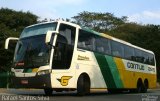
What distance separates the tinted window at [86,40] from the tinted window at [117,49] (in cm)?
298

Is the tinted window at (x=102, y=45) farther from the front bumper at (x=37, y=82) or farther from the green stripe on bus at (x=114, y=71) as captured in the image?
the front bumper at (x=37, y=82)

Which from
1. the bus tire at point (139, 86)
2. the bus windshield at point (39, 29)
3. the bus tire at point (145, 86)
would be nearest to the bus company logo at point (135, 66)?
the bus tire at point (139, 86)

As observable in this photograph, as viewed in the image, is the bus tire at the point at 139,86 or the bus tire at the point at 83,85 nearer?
the bus tire at the point at 83,85

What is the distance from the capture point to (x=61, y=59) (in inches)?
736

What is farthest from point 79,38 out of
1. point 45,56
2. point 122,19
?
point 122,19

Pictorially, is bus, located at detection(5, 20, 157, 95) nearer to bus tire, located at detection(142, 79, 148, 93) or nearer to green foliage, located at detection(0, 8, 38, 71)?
bus tire, located at detection(142, 79, 148, 93)

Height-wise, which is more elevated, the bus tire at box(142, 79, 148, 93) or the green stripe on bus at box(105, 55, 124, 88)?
the green stripe on bus at box(105, 55, 124, 88)

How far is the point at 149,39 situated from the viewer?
6200 centimetres

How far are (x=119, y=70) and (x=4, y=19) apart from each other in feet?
99.7

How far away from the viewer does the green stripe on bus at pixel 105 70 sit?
22.2 meters

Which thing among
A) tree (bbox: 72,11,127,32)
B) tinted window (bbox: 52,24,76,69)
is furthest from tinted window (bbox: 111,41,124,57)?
tree (bbox: 72,11,127,32)

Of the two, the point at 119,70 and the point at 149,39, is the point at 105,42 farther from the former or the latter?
the point at 149,39

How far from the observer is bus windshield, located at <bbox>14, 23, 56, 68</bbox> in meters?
18.3

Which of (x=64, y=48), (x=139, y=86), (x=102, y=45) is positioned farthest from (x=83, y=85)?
(x=139, y=86)
